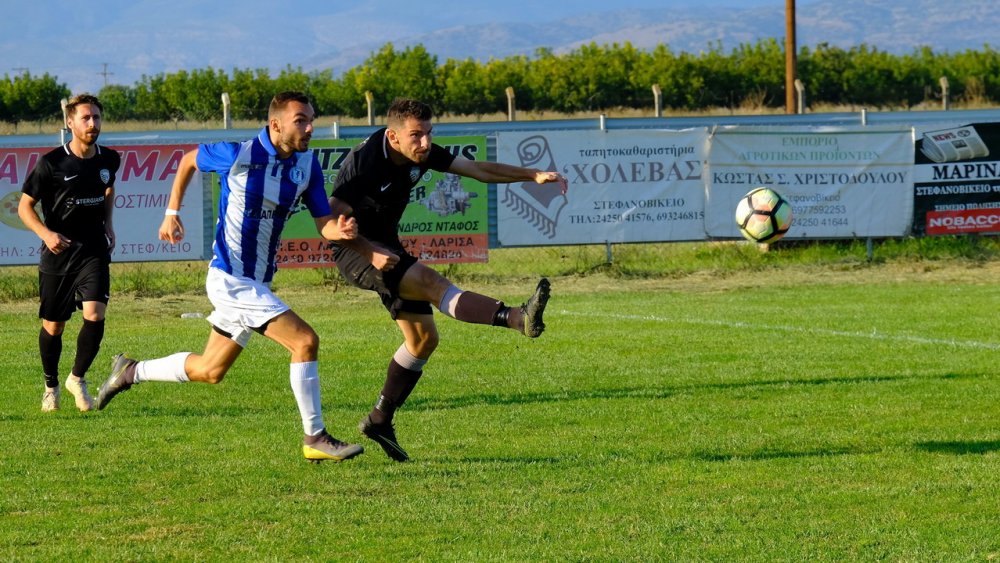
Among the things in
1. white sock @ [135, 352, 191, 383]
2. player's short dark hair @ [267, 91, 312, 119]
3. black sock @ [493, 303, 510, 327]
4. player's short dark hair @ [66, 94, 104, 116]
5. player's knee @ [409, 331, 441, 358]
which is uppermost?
player's short dark hair @ [66, 94, 104, 116]

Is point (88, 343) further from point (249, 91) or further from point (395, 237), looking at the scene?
point (249, 91)

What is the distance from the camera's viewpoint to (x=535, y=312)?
6953mm

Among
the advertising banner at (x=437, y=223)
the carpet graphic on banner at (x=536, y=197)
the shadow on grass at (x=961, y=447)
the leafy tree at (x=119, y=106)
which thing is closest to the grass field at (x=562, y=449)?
the shadow on grass at (x=961, y=447)

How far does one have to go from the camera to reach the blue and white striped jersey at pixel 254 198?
7098mm

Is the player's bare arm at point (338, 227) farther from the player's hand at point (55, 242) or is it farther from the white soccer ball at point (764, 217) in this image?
the white soccer ball at point (764, 217)

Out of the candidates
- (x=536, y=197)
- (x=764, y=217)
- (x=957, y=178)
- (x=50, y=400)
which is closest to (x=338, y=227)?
(x=50, y=400)

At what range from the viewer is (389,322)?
14734 millimetres

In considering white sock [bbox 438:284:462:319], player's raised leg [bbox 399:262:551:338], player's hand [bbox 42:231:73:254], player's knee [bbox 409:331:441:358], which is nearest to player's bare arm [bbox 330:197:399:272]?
player's raised leg [bbox 399:262:551:338]

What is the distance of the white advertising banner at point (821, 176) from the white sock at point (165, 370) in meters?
11.9

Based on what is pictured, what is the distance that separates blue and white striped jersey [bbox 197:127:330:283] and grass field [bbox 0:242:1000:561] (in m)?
1.14

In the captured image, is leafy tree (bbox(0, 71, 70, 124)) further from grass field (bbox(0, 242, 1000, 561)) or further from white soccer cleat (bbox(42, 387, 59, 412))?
white soccer cleat (bbox(42, 387, 59, 412))

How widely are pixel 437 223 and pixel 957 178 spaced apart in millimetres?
7428

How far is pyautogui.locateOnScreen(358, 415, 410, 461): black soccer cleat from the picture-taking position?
7.50 meters

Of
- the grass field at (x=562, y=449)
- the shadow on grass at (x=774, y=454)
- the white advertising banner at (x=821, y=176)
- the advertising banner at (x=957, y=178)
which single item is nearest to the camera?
the grass field at (x=562, y=449)
